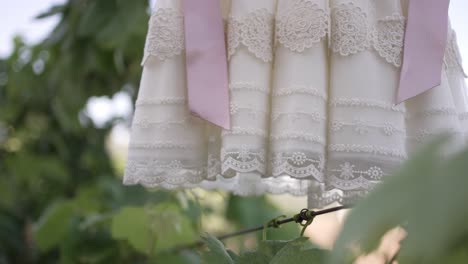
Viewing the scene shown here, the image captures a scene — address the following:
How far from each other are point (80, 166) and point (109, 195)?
48cm

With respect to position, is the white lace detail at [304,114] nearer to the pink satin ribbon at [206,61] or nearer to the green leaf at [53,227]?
the pink satin ribbon at [206,61]

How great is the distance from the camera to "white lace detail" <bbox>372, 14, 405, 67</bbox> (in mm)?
485

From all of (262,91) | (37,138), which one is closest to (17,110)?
(37,138)

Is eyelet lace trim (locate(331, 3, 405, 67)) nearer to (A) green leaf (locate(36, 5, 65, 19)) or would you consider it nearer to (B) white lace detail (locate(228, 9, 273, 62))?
(B) white lace detail (locate(228, 9, 273, 62))

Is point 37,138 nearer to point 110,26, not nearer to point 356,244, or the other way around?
point 110,26

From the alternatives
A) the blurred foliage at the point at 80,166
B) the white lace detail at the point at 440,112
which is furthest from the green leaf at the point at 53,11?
the white lace detail at the point at 440,112

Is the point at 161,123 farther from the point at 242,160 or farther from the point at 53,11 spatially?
the point at 53,11

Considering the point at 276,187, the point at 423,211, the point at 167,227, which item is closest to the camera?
the point at 423,211

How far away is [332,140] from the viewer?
469 millimetres

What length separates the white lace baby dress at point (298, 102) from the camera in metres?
0.46

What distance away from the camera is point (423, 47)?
48cm

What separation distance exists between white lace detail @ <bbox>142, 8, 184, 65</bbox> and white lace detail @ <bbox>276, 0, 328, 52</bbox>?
0.34ft

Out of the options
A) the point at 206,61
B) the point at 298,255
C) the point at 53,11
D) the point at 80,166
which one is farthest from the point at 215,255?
the point at 80,166

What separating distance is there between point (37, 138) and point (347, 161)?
1.57m
